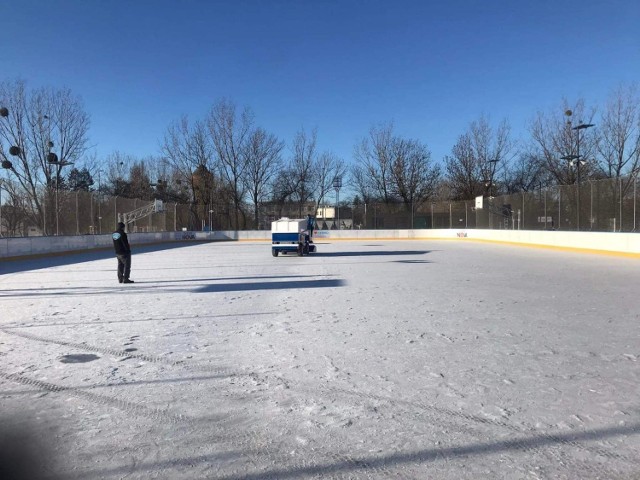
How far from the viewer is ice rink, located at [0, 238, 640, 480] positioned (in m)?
2.89

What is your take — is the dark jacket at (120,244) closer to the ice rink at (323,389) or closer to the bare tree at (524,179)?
the ice rink at (323,389)

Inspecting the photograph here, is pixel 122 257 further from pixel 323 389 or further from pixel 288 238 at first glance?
pixel 288 238

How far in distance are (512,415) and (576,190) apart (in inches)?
982

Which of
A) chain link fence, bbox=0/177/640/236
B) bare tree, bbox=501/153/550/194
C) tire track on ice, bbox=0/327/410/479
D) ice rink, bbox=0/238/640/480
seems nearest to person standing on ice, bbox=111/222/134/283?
ice rink, bbox=0/238/640/480

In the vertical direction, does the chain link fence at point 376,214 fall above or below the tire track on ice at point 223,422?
above

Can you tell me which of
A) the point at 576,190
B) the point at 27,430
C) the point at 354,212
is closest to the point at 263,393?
the point at 27,430

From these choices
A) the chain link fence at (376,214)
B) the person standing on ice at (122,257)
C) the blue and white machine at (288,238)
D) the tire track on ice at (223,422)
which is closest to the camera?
the tire track on ice at (223,422)

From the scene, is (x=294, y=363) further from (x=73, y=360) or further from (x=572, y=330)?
(x=572, y=330)

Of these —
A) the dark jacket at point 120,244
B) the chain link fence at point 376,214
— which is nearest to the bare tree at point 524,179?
the chain link fence at point 376,214

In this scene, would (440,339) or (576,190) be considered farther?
(576,190)

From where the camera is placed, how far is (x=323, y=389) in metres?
4.11

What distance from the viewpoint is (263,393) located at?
4.03 m

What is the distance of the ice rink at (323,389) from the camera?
9.48 feet


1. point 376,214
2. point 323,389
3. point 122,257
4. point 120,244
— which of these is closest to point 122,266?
point 122,257
